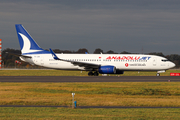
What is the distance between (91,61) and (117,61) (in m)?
4.77

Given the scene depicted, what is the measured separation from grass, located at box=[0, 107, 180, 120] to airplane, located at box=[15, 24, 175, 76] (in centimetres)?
3121

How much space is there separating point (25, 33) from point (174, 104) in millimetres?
41035

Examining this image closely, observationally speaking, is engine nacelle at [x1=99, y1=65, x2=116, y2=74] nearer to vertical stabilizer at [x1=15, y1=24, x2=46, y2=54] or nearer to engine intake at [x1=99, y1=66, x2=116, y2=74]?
engine intake at [x1=99, y1=66, x2=116, y2=74]

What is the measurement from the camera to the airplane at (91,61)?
47875 millimetres

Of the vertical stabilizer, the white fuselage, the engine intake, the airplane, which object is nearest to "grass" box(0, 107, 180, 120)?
the engine intake

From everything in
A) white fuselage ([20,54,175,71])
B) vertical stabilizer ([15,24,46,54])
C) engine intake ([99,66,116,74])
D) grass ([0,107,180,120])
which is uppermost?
vertical stabilizer ([15,24,46,54])

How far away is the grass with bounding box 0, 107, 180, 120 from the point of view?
13167 millimetres

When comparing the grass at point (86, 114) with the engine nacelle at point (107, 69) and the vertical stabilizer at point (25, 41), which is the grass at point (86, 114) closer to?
the engine nacelle at point (107, 69)

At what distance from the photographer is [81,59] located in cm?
5062

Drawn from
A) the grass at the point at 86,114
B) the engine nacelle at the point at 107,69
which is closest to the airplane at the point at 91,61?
the engine nacelle at the point at 107,69

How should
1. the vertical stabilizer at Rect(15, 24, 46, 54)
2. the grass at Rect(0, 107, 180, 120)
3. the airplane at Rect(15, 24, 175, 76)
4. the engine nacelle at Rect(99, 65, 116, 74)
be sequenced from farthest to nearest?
1. the vertical stabilizer at Rect(15, 24, 46, 54)
2. the airplane at Rect(15, 24, 175, 76)
3. the engine nacelle at Rect(99, 65, 116, 74)
4. the grass at Rect(0, 107, 180, 120)

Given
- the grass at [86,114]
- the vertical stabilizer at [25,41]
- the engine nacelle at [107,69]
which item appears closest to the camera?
the grass at [86,114]

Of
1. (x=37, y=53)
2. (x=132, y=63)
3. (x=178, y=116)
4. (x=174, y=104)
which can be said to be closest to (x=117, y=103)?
(x=174, y=104)

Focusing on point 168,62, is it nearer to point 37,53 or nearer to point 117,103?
point 37,53
